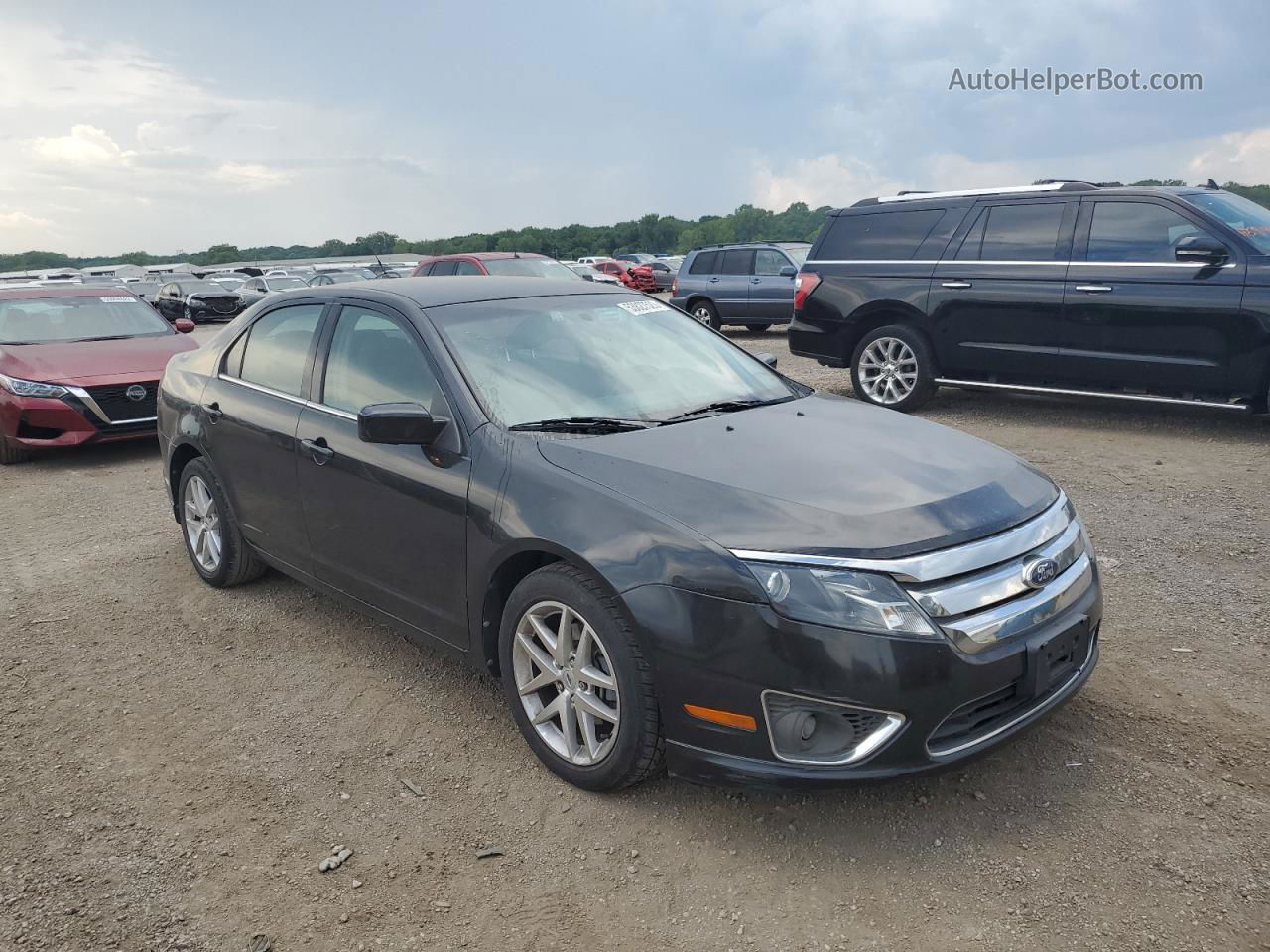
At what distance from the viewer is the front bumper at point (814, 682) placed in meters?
2.63

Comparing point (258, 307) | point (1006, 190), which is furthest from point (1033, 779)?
point (1006, 190)

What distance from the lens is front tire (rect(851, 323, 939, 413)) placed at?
9.02 m

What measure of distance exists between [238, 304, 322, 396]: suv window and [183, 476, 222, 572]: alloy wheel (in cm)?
76

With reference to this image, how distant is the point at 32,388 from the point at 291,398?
5338mm

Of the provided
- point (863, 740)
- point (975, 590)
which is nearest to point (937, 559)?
point (975, 590)

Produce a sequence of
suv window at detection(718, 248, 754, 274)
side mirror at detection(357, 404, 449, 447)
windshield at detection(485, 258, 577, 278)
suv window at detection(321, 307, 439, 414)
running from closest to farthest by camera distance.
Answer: side mirror at detection(357, 404, 449, 447)
suv window at detection(321, 307, 439, 414)
windshield at detection(485, 258, 577, 278)
suv window at detection(718, 248, 754, 274)

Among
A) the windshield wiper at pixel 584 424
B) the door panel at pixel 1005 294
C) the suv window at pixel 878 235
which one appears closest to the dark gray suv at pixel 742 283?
the suv window at pixel 878 235

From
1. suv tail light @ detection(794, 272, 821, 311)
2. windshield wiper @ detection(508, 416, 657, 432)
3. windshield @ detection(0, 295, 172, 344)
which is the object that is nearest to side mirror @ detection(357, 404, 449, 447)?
windshield wiper @ detection(508, 416, 657, 432)

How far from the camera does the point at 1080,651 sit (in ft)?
10.1

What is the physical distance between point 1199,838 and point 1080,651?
601 millimetres

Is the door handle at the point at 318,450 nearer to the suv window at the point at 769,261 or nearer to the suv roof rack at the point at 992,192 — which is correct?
the suv roof rack at the point at 992,192

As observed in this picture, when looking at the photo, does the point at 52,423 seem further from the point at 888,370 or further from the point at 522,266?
the point at 522,266

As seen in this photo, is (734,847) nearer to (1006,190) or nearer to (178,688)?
(178,688)

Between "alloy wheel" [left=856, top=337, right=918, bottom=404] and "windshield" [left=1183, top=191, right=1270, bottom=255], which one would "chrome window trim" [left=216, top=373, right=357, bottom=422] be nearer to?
"alloy wheel" [left=856, top=337, right=918, bottom=404]
